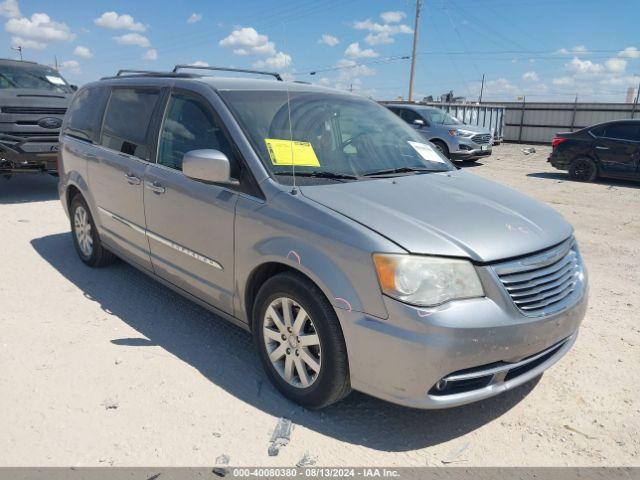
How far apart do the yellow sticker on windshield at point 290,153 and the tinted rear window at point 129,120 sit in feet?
4.14

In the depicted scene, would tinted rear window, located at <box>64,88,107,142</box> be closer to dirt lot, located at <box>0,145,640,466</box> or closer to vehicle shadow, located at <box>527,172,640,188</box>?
dirt lot, located at <box>0,145,640,466</box>

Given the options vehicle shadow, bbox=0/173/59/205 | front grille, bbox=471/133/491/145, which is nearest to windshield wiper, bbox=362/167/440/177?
vehicle shadow, bbox=0/173/59/205

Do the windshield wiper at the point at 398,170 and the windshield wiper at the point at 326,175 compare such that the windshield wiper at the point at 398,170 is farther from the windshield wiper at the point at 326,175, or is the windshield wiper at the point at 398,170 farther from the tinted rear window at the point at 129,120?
the tinted rear window at the point at 129,120

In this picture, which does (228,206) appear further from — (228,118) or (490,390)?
(490,390)

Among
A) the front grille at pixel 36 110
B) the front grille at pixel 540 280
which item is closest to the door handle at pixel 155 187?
the front grille at pixel 540 280

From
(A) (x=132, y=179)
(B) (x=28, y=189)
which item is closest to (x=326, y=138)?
(A) (x=132, y=179)

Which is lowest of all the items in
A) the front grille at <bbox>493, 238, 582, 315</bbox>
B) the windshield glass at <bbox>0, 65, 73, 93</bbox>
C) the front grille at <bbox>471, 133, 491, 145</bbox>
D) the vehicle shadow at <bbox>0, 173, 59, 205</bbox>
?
the vehicle shadow at <bbox>0, 173, 59, 205</bbox>

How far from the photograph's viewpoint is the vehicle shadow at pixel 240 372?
9.21ft

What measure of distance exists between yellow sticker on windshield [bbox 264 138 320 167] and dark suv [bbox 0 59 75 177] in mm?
6608

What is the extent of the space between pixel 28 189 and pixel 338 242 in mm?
8842

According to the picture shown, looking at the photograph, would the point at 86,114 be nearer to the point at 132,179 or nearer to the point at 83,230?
the point at 83,230

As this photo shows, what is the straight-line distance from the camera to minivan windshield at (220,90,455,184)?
320 centimetres

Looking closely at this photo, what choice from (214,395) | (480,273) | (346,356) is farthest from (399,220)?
(214,395)

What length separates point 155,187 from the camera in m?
3.76
